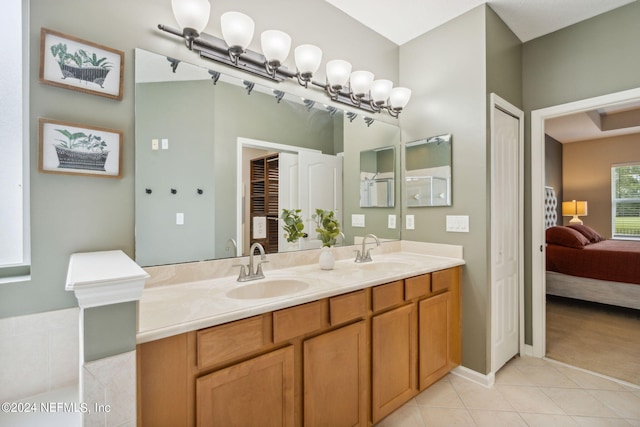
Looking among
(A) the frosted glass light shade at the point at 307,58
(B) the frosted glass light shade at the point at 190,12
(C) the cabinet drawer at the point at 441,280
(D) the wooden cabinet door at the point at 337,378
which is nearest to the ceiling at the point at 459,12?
(A) the frosted glass light shade at the point at 307,58

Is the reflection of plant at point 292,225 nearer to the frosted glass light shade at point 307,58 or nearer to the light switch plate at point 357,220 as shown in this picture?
the light switch plate at point 357,220

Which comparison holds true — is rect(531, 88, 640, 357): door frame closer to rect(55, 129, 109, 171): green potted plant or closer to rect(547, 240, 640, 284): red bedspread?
rect(547, 240, 640, 284): red bedspread

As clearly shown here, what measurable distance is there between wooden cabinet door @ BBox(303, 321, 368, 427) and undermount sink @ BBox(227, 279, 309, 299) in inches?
11.5

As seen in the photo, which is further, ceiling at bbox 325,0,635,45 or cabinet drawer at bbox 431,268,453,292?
ceiling at bbox 325,0,635,45

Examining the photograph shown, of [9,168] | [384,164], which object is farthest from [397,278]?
[9,168]

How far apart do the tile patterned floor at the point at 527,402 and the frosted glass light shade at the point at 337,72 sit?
2.11m

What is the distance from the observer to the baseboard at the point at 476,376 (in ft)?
6.77

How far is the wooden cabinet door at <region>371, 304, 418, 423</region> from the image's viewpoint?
1.59 meters

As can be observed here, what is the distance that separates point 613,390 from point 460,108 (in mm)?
2175

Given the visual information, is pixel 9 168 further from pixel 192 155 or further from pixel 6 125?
pixel 192 155

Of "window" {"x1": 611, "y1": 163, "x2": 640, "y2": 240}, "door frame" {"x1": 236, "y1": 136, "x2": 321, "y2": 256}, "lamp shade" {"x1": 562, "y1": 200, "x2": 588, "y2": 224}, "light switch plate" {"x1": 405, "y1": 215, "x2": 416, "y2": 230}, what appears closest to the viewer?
"door frame" {"x1": 236, "y1": 136, "x2": 321, "y2": 256}

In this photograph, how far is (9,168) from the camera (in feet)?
3.79

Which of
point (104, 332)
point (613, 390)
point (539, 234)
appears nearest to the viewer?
point (104, 332)

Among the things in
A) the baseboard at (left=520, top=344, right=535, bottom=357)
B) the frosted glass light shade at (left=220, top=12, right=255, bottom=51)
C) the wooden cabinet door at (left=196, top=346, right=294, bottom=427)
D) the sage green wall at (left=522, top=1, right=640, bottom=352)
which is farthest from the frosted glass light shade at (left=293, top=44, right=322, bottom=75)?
the baseboard at (left=520, top=344, right=535, bottom=357)
